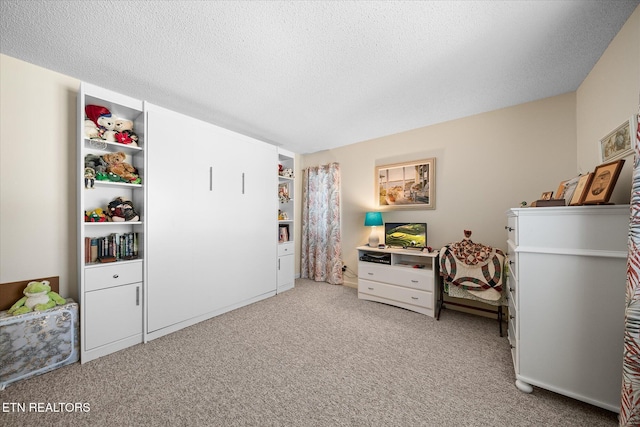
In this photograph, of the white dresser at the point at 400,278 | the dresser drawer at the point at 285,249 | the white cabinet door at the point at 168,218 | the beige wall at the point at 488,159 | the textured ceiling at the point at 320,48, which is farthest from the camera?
the dresser drawer at the point at 285,249

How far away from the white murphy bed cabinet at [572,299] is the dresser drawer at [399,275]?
119 cm

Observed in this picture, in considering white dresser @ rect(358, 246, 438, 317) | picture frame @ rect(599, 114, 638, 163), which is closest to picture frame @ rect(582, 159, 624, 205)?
picture frame @ rect(599, 114, 638, 163)

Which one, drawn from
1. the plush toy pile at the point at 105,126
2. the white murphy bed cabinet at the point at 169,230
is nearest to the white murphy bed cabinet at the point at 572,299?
the white murphy bed cabinet at the point at 169,230

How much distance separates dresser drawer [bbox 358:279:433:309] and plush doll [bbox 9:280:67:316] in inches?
124

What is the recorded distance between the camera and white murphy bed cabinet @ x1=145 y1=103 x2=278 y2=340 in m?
2.31

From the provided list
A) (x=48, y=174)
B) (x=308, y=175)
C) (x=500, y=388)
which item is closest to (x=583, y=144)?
(x=500, y=388)

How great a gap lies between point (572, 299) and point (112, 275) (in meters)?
3.43

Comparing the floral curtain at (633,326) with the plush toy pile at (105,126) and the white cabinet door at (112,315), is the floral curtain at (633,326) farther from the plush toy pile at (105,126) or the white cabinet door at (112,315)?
the plush toy pile at (105,126)

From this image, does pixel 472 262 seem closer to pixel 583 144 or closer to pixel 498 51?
pixel 583 144

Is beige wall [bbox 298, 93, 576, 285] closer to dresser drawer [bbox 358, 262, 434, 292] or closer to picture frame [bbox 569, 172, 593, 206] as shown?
dresser drawer [bbox 358, 262, 434, 292]

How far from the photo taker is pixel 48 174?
6.68ft

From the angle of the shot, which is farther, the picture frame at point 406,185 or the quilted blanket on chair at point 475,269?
the picture frame at point 406,185

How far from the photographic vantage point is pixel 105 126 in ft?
7.07

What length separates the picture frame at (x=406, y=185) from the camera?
322 centimetres
